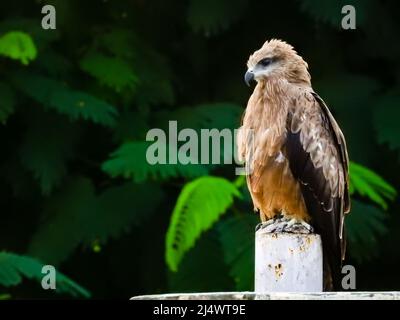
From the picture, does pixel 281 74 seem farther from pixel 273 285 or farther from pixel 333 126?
pixel 273 285

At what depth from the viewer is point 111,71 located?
809 cm

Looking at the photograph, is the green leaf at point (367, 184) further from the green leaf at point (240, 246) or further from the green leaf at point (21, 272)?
the green leaf at point (21, 272)

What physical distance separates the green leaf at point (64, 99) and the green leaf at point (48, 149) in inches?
10.9

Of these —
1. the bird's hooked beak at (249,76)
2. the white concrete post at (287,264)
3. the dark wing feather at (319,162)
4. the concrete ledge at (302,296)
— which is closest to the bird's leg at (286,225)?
the dark wing feather at (319,162)

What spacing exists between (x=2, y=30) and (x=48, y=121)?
64cm

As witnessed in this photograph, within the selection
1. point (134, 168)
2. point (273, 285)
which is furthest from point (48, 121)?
point (273, 285)

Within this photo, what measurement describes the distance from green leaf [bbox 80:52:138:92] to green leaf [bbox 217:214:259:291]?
1.04 m

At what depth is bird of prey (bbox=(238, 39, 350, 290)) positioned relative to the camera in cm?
594

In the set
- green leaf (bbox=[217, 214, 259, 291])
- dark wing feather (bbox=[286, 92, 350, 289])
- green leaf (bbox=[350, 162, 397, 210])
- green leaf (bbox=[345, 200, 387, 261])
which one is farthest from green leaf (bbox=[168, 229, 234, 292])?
dark wing feather (bbox=[286, 92, 350, 289])

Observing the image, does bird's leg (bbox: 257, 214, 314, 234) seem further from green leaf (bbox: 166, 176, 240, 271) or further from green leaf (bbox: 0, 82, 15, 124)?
green leaf (bbox: 0, 82, 15, 124)

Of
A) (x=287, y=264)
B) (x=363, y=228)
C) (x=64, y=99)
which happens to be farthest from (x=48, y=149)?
(x=287, y=264)

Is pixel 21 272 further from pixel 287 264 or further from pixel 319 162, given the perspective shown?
pixel 287 264

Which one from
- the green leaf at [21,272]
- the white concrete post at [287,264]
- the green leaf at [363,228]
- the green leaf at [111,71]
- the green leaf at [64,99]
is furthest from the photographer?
the green leaf at [111,71]

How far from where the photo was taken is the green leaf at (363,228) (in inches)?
300
